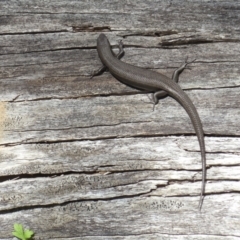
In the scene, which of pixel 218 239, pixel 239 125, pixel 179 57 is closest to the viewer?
pixel 218 239

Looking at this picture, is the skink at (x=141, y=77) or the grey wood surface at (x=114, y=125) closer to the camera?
the grey wood surface at (x=114, y=125)

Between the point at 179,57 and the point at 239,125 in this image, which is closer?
the point at 239,125

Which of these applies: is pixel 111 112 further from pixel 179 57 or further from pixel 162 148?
pixel 179 57

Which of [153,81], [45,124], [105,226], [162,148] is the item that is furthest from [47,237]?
[153,81]

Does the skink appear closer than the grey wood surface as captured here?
No

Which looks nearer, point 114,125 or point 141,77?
point 114,125

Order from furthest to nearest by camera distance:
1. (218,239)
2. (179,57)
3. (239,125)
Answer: (179,57)
(239,125)
(218,239)

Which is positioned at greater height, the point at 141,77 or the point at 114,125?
the point at 141,77

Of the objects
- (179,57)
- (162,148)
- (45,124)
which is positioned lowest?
(162,148)
